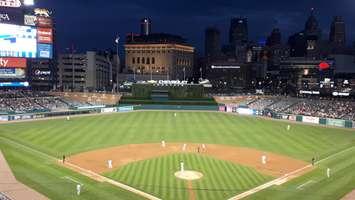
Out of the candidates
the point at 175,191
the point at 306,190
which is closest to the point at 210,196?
the point at 175,191

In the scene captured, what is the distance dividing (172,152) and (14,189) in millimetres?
19839

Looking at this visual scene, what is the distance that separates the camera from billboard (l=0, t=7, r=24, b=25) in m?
68.6

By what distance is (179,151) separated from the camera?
46781 millimetres

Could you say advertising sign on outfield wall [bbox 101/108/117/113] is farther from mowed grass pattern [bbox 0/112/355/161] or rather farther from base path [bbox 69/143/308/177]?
base path [bbox 69/143/308/177]

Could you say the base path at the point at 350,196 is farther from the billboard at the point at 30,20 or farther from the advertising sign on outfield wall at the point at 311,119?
the billboard at the point at 30,20

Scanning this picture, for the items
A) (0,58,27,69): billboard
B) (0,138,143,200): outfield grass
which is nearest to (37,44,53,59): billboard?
(0,58,27,69): billboard

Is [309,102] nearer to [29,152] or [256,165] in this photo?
[256,165]

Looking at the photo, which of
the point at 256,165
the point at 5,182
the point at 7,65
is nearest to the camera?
the point at 5,182

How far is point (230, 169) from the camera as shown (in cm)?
3878

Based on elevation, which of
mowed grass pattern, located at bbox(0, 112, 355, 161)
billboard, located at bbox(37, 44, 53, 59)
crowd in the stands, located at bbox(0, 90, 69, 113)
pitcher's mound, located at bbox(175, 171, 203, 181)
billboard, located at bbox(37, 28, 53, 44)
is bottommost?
pitcher's mound, located at bbox(175, 171, 203, 181)

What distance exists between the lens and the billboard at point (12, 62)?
69.1 meters

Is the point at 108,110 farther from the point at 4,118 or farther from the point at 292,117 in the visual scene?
the point at 292,117

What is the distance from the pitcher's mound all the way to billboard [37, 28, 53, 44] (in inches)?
1869

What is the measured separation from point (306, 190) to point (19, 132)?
41.7m
